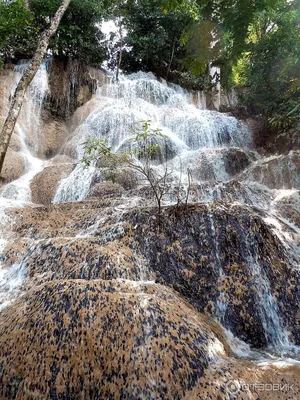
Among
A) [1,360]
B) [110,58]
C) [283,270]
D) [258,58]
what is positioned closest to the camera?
[1,360]

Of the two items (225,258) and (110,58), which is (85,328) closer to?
(225,258)

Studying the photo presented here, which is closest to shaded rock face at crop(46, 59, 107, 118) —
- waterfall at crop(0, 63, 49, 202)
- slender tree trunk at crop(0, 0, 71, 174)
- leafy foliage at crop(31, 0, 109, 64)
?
waterfall at crop(0, 63, 49, 202)

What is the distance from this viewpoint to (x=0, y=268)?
3773mm

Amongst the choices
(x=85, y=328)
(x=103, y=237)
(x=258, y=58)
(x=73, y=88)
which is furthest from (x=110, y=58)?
(x=85, y=328)

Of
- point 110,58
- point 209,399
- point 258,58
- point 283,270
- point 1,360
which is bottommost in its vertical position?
point 209,399

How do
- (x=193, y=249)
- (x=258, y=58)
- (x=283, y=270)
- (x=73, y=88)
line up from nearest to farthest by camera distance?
(x=283, y=270) → (x=193, y=249) → (x=258, y=58) → (x=73, y=88)

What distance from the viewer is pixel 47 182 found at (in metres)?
8.39

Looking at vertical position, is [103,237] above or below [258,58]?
below

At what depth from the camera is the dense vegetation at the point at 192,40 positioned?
324cm

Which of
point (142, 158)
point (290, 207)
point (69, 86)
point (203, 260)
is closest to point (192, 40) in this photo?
point (203, 260)

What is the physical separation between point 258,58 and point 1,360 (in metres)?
12.3

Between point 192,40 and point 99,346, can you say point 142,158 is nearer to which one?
point 192,40

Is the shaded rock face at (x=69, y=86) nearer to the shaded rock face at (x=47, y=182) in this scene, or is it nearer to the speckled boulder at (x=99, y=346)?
the shaded rock face at (x=47, y=182)

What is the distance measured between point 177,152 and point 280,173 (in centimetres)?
373
